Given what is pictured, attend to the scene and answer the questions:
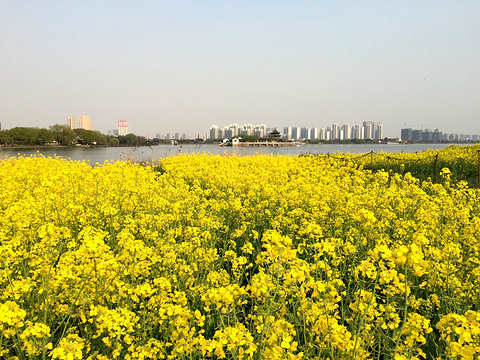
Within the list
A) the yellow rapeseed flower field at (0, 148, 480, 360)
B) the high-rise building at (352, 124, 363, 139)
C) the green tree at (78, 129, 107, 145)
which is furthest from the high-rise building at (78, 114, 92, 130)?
the yellow rapeseed flower field at (0, 148, 480, 360)

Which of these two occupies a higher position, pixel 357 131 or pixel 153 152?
pixel 357 131

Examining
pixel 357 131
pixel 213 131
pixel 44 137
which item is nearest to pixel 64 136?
pixel 44 137

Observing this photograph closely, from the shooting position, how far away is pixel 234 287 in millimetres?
2160

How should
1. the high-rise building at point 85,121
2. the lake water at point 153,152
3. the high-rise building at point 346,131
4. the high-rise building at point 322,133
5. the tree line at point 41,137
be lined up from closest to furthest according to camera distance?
1. the lake water at point 153,152
2. the tree line at point 41,137
3. the high-rise building at point 85,121
4. the high-rise building at point 346,131
5. the high-rise building at point 322,133

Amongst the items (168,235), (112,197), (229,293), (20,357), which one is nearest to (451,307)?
(229,293)

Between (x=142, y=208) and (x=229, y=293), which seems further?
(x=142, y=208)

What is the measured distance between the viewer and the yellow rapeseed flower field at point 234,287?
201cm

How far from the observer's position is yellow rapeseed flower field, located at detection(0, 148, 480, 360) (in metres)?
2.01

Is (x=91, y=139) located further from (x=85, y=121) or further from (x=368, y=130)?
(x=368, y=130)

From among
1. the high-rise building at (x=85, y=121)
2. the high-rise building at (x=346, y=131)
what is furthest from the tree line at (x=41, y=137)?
the high-rise building at (x=346, y=131)

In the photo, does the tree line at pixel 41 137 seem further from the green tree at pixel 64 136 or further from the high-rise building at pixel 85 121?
the high-rise building at pixel 85 121

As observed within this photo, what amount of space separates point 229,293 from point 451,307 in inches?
95.8

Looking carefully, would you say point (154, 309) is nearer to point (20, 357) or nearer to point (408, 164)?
point (20, 357)

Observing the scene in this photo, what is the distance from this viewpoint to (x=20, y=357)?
2258 mm
